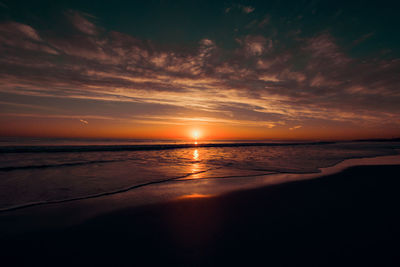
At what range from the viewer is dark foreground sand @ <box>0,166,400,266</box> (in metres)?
2.83

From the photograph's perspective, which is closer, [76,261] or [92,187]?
[76,261]

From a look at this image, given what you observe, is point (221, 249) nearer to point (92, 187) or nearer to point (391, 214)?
point (391, 214)

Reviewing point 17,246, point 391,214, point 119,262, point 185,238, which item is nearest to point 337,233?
point 391,214

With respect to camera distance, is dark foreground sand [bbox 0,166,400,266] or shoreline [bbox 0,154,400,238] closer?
dark foreground sand [bbox 0,166,400,266]

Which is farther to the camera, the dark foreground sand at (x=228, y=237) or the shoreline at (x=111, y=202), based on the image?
the shoreline at (x=111, y=202)

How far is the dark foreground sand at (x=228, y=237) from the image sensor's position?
2834mm

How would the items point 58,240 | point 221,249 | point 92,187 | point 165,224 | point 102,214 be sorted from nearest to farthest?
point 221,249, point 58,240, point 165,224, point 102,214, point 92,187

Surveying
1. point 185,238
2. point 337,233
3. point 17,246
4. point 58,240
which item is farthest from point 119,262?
point 337,233

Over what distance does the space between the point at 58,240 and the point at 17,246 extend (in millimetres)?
573

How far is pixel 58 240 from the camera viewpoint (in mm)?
3297

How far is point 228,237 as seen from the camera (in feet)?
11.2

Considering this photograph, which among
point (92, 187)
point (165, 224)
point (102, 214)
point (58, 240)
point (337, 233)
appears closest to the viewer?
point (58, 240)

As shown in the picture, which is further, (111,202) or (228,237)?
(111,202)

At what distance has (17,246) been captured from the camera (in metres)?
3.10
